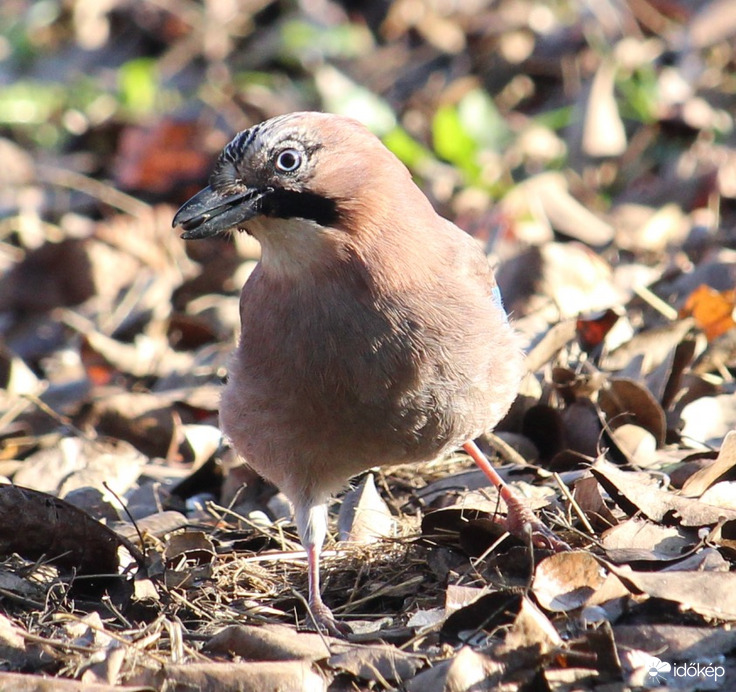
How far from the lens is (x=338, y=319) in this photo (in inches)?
156

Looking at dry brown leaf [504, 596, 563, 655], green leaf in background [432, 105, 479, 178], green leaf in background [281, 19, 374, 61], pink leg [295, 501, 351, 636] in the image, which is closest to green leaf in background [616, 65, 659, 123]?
green leaf in background [432, 105, 479, 178]

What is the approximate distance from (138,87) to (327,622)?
22.6ft

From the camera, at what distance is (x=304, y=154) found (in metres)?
3.96

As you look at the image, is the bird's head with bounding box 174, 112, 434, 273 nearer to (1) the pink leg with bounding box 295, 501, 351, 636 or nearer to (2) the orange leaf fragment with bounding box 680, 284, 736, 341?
(1) the pink leg with bounding box 295, 501, 351, 636

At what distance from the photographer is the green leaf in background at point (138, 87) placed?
9523 millimetres

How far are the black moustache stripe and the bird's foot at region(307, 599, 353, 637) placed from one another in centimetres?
131

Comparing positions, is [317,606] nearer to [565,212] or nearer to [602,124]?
[565,212]

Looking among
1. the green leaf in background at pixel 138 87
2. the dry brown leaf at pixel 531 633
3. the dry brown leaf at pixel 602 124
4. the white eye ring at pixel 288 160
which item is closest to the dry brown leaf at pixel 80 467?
the white eye ring at pixel 288 160

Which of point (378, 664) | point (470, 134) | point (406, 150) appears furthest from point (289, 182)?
point (470, 134)

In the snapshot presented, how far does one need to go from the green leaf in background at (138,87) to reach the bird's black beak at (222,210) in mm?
5849

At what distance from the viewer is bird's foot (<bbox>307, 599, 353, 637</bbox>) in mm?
3623

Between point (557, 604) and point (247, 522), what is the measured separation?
152cm

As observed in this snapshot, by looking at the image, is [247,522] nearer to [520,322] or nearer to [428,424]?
[428,424]

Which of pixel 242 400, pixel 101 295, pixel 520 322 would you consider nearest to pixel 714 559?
pixel 242 400
